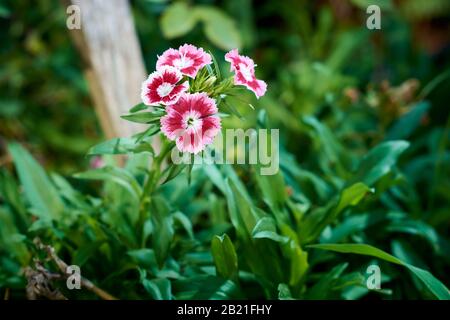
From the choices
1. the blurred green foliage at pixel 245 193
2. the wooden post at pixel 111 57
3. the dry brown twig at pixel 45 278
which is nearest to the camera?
the dry brown twig at pixel 45 278

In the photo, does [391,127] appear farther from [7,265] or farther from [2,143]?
[2,143]

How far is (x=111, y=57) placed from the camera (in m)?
1.58

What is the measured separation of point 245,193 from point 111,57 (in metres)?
0.59

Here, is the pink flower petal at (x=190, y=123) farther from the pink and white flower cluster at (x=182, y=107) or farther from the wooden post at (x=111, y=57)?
the wooden post at (x=111, y=57)

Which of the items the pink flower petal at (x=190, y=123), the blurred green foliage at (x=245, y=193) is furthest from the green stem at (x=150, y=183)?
the pink flower petal at (x=190, y=123)

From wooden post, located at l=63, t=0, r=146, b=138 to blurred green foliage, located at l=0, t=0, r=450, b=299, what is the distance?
16 cm

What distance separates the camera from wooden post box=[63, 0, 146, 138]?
5.09ft

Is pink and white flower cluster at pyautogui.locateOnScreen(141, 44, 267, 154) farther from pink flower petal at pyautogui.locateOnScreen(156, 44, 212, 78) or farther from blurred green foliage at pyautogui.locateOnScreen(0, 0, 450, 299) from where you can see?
blurred green foliage at pyautogui.locateOnScreen(0, 0, 450, 299)

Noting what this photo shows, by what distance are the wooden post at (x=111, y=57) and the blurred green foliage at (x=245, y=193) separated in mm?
163

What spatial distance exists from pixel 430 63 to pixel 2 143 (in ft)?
5.63

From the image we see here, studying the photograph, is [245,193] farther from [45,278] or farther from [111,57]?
[111,57]

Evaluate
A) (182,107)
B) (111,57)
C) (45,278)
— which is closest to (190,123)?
(182,107)

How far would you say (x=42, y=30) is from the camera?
2291mm

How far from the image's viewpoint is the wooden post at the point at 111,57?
155 cm
